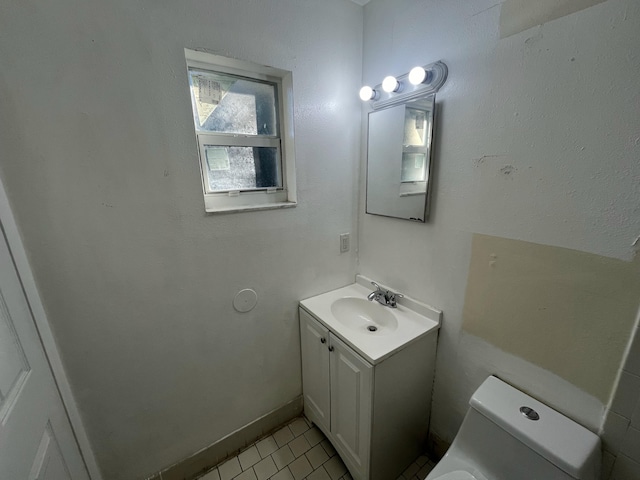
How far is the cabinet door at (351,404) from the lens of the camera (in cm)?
116

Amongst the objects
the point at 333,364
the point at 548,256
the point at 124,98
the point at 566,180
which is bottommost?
the point at 333,364

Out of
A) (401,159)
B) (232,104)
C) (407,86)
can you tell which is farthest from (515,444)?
(232,104)

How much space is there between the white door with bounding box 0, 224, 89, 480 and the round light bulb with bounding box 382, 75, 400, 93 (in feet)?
5.07

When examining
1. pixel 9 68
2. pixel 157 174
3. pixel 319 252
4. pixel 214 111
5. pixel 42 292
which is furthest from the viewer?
pixel 319 252

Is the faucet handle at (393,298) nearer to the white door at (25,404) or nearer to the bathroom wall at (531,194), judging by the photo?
the bathroom wall at (531,194)

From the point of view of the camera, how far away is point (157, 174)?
1042mm

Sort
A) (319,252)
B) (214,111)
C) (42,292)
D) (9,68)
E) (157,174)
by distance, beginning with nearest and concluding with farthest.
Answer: (9,68) < (42,292) < (157,174) < (214,111) < (319,252)

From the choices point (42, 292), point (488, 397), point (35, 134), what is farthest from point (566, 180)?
point (42, 292)

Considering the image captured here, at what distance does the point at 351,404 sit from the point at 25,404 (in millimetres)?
1152

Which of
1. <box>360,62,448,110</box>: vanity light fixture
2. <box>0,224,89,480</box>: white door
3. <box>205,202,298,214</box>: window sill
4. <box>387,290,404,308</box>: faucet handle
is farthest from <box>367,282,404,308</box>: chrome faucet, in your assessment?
<box>0,224,89,480</box>: white door

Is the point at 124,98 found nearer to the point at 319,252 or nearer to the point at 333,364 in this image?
the point at 319,252

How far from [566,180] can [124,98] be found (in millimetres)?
1550

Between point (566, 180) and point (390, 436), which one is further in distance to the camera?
point (390, 436)

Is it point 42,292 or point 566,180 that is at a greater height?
point 566,180
